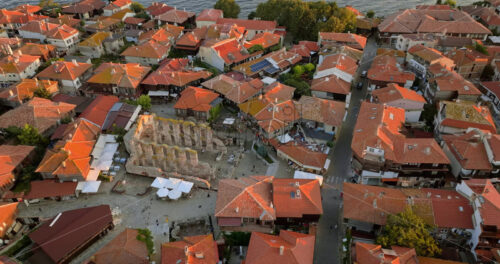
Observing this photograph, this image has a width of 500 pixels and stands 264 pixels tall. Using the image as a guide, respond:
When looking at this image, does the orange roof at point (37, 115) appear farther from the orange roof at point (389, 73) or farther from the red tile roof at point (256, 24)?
the orange roof at point (389, 73)

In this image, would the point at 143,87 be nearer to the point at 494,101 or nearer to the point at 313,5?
the point at 313,5

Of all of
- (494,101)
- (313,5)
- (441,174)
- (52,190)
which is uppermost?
(313,5)

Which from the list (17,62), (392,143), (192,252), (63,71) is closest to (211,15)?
(63,71)

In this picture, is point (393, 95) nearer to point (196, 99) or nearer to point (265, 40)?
point (196, 99)

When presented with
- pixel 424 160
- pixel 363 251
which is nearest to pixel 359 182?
pixel 424 160

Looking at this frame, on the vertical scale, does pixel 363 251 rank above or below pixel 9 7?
below

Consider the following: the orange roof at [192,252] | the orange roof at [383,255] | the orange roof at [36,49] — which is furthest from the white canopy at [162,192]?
the orange roof at [36,49]
